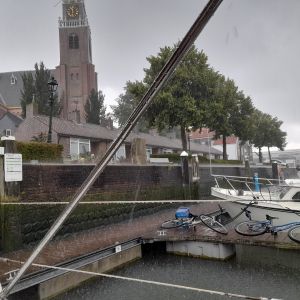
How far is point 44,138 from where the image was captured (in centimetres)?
2808

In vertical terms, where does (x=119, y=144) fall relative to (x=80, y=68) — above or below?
below

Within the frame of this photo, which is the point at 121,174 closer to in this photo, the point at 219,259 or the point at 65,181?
the point at 65,181

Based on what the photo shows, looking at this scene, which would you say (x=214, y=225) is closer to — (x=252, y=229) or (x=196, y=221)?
(x=196, y=221)

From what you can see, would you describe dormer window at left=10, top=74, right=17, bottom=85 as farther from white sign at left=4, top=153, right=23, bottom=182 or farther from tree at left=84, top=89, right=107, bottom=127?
white sign at left=4, top=153, right=23, bottom=182

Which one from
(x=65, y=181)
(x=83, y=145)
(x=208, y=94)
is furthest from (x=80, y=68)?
(x=208, y=94)

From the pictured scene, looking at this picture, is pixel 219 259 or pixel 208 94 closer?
pixel 208 94

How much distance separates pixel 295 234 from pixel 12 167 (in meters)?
7.73

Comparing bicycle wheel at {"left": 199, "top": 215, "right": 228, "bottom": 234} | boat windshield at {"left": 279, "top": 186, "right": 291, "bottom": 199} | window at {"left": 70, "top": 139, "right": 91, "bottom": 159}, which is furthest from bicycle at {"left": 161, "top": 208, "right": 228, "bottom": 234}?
window at {"left": 70, "top": 139, "right": 91, "bottom": 159}

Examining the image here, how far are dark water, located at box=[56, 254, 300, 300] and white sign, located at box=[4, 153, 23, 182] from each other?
4.10 metres

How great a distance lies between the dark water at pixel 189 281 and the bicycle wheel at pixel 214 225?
0.87 metres

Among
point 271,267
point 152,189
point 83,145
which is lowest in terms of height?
point 271,267

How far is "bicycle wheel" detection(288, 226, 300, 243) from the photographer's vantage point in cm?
893

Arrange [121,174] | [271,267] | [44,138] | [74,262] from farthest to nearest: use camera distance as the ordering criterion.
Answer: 1. [44,138]
2. [121,174]
3. [271,267]
4. [74,262]

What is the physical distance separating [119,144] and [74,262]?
618cm
